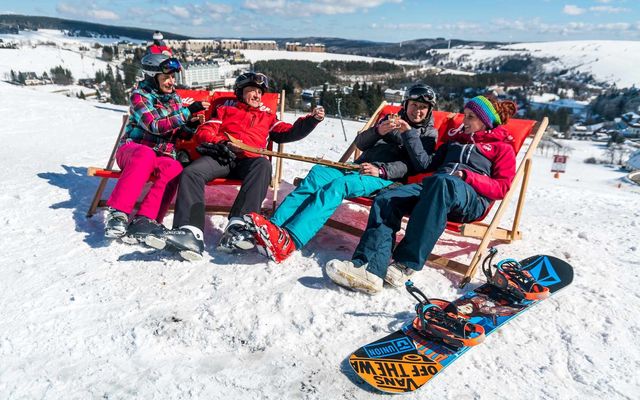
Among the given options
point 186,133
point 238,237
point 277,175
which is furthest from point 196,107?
point 238,237

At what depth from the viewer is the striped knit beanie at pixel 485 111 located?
3.88 metres

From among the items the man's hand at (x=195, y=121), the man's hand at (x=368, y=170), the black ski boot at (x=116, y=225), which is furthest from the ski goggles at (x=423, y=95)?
the black ski boot at (x=116, y=225)

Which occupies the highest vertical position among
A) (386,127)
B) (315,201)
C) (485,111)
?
(485,111)

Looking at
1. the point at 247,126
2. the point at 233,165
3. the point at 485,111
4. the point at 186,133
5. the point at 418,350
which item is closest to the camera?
the point at 418,350

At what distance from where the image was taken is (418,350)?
2.70 meters

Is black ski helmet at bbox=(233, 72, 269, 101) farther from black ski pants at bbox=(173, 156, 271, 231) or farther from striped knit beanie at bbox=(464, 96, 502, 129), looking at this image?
striped knit beanie at bbox=(464, 96, 502, 129)

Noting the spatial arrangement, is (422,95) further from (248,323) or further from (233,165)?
(248,323)

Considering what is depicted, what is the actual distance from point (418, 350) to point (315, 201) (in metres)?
1.49

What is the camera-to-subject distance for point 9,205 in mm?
5133

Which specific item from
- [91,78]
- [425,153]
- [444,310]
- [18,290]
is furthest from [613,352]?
[91,78]

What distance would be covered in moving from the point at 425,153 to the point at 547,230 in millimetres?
1859

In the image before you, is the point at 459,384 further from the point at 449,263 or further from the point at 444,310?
the point at 449,263

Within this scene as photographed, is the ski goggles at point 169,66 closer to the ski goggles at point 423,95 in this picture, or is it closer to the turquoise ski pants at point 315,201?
the turquoise ski pants at point 315,201

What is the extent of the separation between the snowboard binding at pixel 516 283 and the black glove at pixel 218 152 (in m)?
2.53
